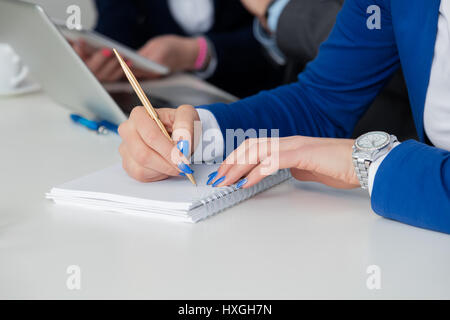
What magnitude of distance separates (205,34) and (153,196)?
1510 millimetres

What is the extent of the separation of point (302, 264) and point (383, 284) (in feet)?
0.27

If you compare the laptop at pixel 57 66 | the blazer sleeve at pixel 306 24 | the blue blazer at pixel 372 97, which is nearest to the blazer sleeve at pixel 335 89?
the blue blazer at pixel 372 97

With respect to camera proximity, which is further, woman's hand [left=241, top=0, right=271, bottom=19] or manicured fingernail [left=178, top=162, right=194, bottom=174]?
woman's hand [left=241, top=0, right=271, bottom=19]

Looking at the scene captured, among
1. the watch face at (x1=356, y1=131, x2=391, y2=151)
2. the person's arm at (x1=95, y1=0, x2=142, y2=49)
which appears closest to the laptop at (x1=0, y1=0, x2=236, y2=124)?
the watch face at (x1=356, y1=131, x2=391, y2=151)

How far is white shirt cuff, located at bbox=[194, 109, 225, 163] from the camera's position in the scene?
826mm

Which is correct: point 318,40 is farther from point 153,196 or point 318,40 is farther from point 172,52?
point 153,196

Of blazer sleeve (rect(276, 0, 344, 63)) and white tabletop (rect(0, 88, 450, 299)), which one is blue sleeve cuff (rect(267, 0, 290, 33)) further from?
white tabletop (rect(0, 88, 450, 299))

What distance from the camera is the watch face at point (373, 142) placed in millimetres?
686

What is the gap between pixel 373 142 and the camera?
70 cm

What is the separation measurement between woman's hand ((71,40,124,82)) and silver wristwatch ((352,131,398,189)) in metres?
0.79

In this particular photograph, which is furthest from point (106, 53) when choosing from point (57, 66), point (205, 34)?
point (205, 34)

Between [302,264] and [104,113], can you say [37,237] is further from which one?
[104,113]

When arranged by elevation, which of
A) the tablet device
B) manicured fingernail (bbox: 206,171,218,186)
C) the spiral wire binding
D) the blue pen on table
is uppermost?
the tablet device

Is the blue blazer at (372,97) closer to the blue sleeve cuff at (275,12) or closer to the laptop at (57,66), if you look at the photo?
the laptop at (57,66)
